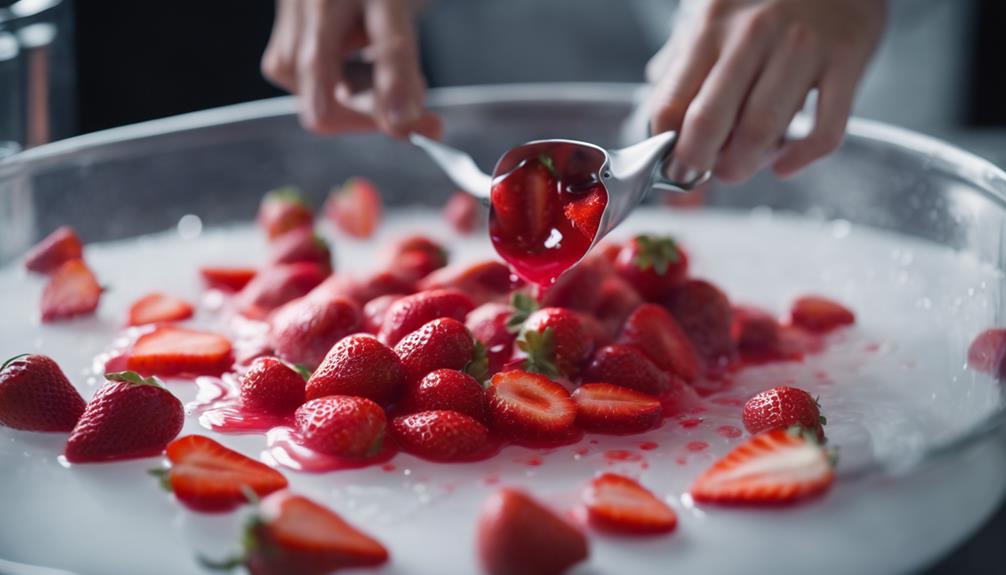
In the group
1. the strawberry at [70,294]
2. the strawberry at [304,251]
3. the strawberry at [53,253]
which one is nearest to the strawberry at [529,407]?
the strawberry at [304,251]

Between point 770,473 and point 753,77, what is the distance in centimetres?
50

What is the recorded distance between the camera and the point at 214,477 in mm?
1006

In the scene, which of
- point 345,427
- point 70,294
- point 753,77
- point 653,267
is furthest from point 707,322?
point 70,294

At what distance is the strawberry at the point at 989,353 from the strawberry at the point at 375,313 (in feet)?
2.31

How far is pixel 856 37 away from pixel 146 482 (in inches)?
37.6

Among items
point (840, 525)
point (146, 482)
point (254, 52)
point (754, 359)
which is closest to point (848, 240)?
point (754, 359)

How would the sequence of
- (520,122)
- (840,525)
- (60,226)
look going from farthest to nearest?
(520,122) → (60,226) → (840,525)

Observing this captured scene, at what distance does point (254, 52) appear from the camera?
2936mm

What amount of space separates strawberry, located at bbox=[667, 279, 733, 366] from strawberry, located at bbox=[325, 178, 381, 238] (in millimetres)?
674

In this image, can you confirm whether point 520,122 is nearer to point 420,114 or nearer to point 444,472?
point 420,114

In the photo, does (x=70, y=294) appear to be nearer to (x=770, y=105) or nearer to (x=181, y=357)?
(x=181, y=357)

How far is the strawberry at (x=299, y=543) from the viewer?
863 mm

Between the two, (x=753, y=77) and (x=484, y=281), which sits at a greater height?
(x=753, y=77)

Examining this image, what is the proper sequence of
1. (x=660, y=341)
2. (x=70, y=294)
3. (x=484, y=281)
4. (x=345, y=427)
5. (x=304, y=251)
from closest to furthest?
(x=345, y=427) < (x=660, y=341) < (x=484, y=281) < (x=70, y=294) < (x=304, y=251)
